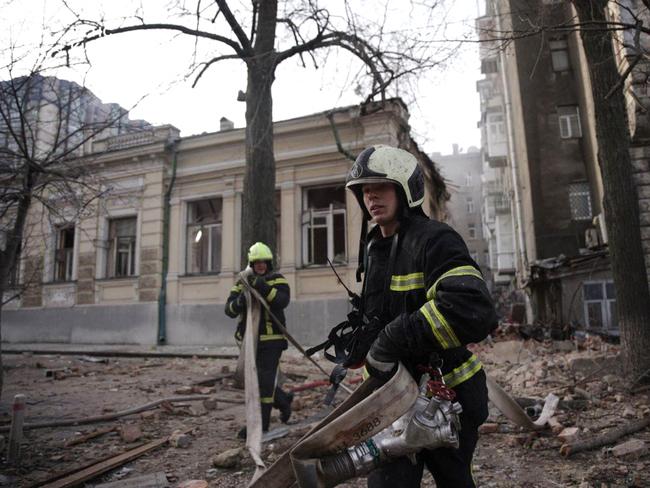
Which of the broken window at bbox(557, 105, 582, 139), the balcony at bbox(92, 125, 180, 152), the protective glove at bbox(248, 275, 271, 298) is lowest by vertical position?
the protective glove at bbox(248, 275, 271, 298)

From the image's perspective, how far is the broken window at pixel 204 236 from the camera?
15.9 meters

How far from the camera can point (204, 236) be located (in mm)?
A: 16172

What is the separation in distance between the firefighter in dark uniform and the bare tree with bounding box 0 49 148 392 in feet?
17.0

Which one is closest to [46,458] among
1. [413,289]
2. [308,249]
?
[413,289]

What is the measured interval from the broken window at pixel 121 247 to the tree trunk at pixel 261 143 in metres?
10.7

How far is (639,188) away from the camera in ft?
26.0

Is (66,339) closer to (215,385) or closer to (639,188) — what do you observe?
(215,385)

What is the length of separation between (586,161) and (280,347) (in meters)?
18.9

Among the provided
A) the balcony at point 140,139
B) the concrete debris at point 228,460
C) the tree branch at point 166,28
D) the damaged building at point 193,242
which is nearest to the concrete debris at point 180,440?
the concrete debris at point 228,460

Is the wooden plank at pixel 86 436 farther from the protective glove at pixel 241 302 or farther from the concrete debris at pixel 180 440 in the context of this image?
the protective glove at pixel 241 302

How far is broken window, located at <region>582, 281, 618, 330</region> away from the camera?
1400cm

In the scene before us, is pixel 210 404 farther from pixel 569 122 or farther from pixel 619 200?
pixel 569 122

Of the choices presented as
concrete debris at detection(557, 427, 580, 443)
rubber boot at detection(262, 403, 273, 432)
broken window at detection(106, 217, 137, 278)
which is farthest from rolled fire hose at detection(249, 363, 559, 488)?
broken window at detection(106, 217, 137, 278)

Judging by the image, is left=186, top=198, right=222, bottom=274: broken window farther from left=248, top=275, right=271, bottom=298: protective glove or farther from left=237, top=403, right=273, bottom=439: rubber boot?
left=237, top=403, right=273, bottom=439: rubber boot
